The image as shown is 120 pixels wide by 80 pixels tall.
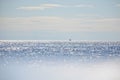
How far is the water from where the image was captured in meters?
4.68

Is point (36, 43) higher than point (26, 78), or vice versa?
point (36, 43)

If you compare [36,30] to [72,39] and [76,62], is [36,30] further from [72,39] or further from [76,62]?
[76,62]

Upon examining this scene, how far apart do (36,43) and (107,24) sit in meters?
1.17

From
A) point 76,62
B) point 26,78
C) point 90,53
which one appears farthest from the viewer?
point 90,53

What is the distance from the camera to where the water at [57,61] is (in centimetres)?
468

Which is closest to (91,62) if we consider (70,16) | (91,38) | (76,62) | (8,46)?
(76,62)

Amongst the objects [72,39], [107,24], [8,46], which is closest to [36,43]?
[8,46]

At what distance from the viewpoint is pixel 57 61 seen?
5148 mm

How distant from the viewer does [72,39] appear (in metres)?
4.70

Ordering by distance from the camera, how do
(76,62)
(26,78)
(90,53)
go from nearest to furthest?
1. (26,78)
2. (76,62)
3. (90,53)

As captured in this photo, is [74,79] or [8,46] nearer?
[74,79]

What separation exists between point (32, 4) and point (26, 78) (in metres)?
1.00

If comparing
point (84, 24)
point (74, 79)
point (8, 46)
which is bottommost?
point (74, 79)

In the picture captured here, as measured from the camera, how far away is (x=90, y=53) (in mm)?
5520
